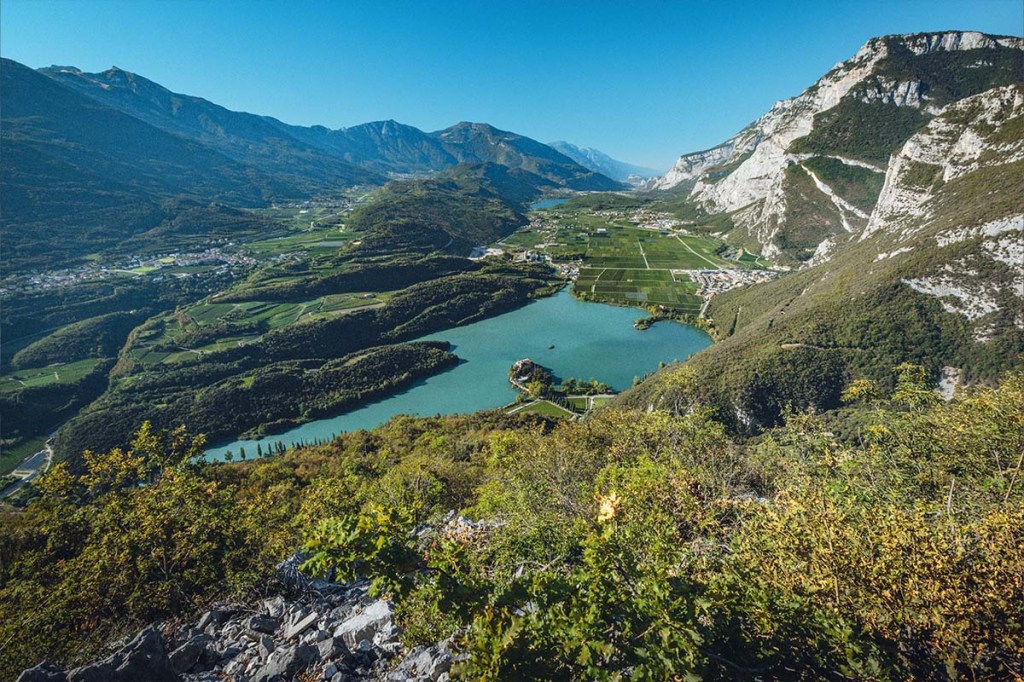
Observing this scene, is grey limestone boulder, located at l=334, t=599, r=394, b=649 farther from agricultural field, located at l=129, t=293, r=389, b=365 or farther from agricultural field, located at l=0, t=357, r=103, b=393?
agricultural field, located at l=0, t=357, r=103, b=393

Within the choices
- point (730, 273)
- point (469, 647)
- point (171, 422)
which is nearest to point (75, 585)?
point (469, 647)

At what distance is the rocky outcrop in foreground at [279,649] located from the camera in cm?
925

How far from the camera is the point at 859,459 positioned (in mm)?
21656

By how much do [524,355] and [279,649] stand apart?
9877 centimetres

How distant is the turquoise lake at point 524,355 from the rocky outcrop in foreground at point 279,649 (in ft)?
236

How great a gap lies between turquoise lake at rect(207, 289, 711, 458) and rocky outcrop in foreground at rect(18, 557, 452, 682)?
7193 cm

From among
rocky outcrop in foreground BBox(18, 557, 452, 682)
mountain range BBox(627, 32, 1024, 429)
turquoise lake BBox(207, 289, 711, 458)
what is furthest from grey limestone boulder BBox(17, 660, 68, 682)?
turquoise lake BBox(207, 289, 711, 458)

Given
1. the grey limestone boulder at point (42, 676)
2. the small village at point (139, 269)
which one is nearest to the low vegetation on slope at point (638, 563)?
the grey limestone boulder at point (42, 676)

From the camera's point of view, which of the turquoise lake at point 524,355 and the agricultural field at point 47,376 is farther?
the agricultural field at point 47,376

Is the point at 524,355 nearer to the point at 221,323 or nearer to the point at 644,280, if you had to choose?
the point at 644,280

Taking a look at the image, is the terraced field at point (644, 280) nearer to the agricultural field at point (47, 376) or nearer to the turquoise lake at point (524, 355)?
the turquoise lake at point (524, 355)

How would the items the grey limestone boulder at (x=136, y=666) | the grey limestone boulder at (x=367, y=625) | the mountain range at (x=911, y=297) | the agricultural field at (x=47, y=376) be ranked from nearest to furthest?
the grey limestone boulder at (x=136, y=666) → the grey limestone boulder at (x=367, y=625) → the mountain range at (x=911, y=297) → the agricultural field at (x=47, y=376)

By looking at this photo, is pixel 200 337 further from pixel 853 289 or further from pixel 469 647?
pixel 853 289

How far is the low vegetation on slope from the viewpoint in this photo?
7.14m
